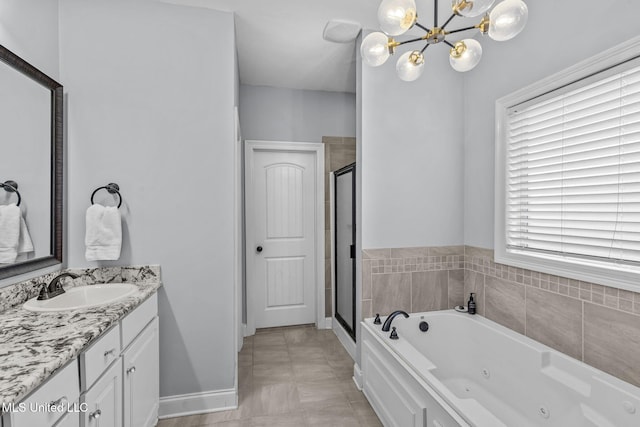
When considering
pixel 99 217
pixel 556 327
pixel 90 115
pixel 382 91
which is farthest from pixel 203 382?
pixel 382 91

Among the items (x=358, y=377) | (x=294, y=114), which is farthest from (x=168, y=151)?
(x=358, y=377)

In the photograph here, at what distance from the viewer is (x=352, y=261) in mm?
2820

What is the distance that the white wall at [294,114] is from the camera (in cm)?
328

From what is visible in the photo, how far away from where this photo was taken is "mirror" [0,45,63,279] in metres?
1.45

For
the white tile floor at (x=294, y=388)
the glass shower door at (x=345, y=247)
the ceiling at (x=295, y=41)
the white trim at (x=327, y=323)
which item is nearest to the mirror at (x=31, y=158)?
the ceiling at (x=295, y=41)

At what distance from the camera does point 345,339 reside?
2986mm

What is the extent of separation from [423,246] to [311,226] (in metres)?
1.40

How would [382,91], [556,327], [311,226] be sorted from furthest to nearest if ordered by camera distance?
[311,226] → [382,91] → [556,327]

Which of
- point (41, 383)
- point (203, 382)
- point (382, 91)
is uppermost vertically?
point (382, 91)

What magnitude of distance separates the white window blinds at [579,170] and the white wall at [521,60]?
0.15 meters

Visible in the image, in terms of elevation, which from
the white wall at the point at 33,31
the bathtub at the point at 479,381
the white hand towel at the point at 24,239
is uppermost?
the white wall at the point at 33,31

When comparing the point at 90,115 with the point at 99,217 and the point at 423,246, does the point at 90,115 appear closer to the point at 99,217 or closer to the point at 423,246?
the point at 99,217

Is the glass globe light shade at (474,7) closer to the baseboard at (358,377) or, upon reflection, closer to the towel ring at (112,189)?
the towel ring at (112,189)

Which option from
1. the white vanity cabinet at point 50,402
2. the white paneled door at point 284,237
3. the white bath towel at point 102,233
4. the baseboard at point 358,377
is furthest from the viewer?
the white paneled door at point 284,237
